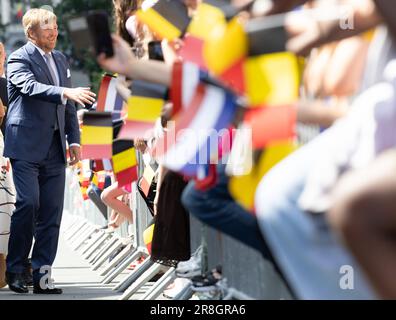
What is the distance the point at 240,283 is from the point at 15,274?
393 cm

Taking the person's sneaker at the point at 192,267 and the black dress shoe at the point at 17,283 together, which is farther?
the black dress shoe at the point at 17,283

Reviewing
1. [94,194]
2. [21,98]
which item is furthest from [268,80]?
[94,194]

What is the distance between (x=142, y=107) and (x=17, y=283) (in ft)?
15.1

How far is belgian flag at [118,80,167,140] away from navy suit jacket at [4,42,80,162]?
4022 millimetres

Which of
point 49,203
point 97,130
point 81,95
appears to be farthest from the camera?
point 49,203

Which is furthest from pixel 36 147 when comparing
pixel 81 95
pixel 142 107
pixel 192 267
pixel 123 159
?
pixel 142 107

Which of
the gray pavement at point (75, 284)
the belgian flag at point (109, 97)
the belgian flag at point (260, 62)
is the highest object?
the belgian flag at point (260, 62)

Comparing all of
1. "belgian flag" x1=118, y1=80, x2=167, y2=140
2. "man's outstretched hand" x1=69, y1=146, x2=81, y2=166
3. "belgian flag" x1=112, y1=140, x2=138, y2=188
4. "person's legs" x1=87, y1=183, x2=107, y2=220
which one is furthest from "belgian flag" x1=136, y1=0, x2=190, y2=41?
"person's legs" x1=87, y1=183, x2=107, y2=220

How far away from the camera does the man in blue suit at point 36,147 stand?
917cm

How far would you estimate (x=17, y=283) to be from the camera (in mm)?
9281

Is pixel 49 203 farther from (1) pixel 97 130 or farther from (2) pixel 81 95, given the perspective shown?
(1) pixel 97 130

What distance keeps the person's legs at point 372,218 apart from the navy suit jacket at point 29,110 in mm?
6805

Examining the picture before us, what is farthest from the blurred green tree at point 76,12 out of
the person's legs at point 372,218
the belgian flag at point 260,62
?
the person's legs at point 372,218

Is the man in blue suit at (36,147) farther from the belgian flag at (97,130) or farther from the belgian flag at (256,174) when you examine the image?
the belgian flag at (256,174)
